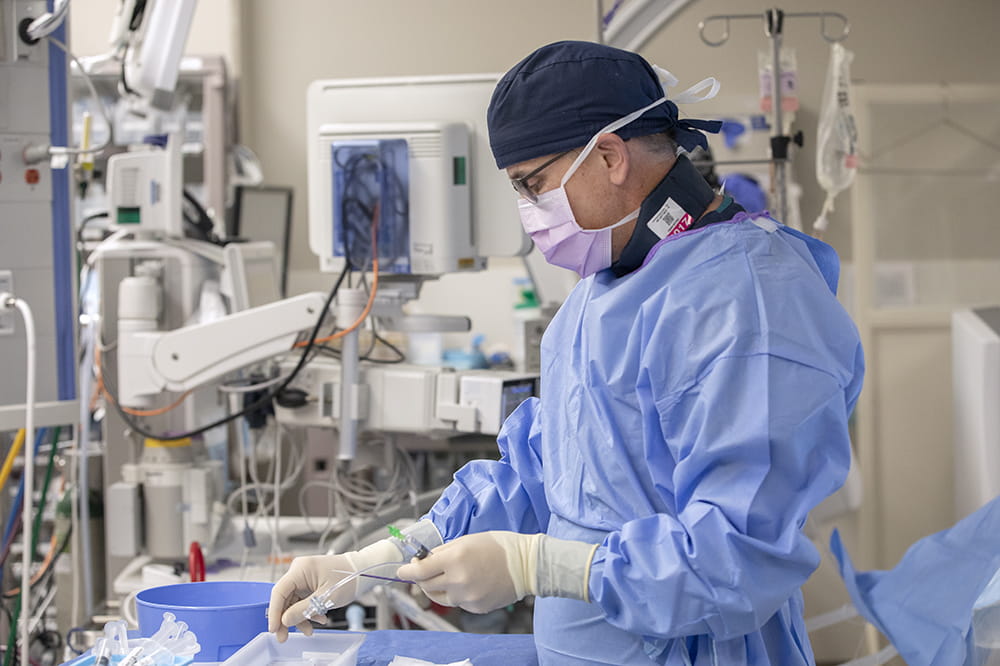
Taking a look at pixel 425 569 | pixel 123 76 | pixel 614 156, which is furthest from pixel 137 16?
pixel 425 569

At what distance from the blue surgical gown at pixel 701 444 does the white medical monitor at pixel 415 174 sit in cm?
102

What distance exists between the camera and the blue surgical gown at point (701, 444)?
1113mm

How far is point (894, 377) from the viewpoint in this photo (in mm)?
4121

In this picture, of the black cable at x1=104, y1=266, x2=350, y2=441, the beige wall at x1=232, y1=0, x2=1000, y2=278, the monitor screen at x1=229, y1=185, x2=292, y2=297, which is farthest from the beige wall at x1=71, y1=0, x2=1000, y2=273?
the black cable at x1=104, y1=266, x2=350, y2=441

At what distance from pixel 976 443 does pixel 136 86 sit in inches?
94.5

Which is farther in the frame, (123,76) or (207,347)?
(123,76)

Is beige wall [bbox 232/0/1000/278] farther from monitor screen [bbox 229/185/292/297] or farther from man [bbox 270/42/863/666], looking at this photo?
man [bbox 270/42/863/666]

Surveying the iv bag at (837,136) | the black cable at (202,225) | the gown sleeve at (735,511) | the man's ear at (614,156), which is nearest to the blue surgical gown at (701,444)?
the gown sleeve at (735,511)

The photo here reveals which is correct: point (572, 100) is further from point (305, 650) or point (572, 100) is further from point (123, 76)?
point (123, 76)

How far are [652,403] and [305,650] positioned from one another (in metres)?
0.61

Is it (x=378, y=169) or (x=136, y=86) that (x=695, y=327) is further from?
(x=136, y=86)

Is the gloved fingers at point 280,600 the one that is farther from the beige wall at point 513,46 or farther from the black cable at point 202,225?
the beige wall at point 513,46

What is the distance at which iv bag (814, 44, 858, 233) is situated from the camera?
277 centimetres

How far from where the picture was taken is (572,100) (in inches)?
50.4
